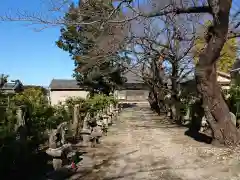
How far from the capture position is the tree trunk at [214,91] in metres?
9.30

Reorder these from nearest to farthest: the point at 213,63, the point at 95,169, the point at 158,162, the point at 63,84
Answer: the point at 95,169
the point at 158,162
the point at 213,63
the point at 63,84

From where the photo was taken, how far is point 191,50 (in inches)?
789

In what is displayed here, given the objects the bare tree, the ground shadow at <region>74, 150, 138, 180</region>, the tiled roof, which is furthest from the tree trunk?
the tiled roof

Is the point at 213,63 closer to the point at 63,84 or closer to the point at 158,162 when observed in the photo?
the point at 158,162

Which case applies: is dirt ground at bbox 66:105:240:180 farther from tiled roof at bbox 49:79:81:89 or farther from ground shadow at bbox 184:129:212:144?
tiled roof at bbox 49:79:81:89

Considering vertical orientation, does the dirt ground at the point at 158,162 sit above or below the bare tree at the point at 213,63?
below

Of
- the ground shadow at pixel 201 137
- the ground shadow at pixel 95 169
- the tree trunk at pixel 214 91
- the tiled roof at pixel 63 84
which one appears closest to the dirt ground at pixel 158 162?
the ground shadow at pixel 95 169

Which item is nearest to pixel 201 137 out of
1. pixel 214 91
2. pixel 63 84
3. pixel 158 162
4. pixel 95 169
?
pixel 214 91

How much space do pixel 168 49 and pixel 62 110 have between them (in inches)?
403

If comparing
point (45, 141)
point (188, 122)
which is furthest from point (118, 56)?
point (45, 141)

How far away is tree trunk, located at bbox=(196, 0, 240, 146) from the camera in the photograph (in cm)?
930

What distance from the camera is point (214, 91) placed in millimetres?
9969

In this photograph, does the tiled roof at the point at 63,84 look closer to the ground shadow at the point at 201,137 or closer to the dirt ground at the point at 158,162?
the ground shadow at the point at 201,137

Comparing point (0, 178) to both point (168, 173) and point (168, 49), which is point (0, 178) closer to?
point (168, 173)
